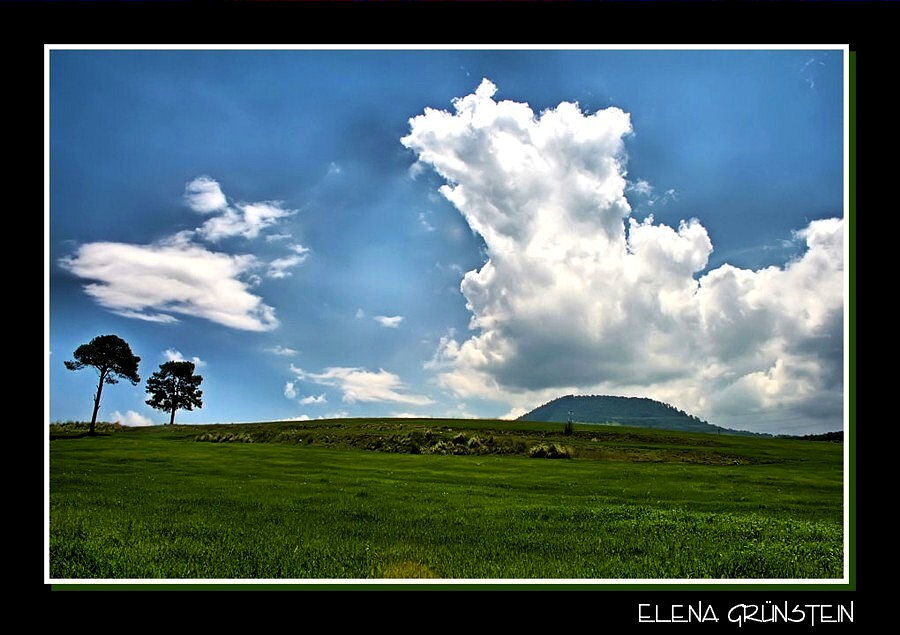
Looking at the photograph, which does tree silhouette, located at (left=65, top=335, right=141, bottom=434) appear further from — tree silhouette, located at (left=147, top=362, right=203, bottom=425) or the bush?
the bush

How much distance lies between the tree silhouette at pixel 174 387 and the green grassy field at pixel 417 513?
1813mm

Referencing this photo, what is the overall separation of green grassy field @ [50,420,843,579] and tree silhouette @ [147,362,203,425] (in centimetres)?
181

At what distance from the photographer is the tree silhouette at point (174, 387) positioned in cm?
1112

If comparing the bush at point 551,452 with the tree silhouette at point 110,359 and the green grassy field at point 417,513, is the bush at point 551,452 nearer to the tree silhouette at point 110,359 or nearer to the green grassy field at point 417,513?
the green grassy field at point 417,513

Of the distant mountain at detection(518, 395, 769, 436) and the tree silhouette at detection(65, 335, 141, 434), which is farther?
the distant mountain at detection(518, 395, 769, 436)

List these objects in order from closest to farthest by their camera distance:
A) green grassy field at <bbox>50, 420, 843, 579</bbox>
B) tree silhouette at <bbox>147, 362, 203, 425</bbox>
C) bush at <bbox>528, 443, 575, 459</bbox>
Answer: green grassy field at <bbox>50, 420, 843, 579</bbox> → tree silhouette at <bbox>147, 362, 203, 425</bbox> → bush at <bbox>528, 443, 575, 459</bbox>

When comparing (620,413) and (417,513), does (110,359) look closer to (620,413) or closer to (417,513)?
(417,513)

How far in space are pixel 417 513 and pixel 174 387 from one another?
5.81 metres

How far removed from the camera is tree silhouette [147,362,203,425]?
36.5 feet

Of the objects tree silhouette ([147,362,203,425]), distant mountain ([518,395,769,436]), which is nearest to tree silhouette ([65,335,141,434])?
tree silhouette ([147,362,203,425])
